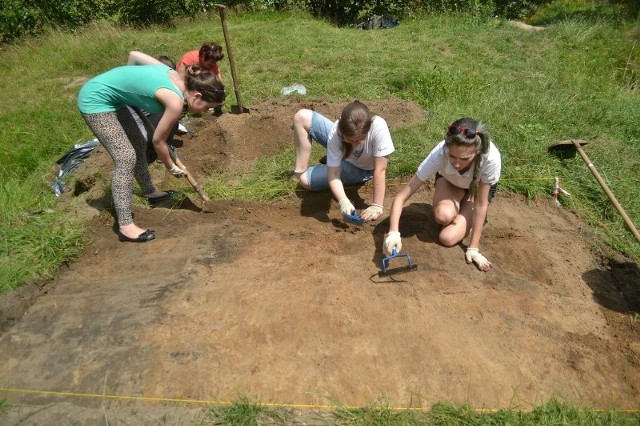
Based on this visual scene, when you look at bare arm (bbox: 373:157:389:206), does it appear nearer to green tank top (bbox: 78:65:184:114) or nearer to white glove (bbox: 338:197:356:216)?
white glove (bbox: 338:197:356:216)

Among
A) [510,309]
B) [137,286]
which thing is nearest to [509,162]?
[510,309]

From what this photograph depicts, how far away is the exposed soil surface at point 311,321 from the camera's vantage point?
202cm

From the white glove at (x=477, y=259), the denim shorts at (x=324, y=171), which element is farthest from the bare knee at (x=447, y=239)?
the denim shorts at (x=324, y=171)

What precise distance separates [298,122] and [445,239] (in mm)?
1468

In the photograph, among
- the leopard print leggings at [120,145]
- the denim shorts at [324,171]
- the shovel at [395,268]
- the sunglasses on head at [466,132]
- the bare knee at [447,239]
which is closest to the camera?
the sunglasses on head at [466,132]

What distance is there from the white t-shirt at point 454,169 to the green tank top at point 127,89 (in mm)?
1616

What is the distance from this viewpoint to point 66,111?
18.5 feet

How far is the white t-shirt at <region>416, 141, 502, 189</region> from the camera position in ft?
8.70

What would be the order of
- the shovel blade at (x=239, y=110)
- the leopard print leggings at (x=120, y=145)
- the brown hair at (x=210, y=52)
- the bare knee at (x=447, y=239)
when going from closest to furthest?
the leopard print leggings at (x=120, y=145) < the bare knee at (x=447, y=239) < the brown hair at (x=210, y=52) < the shovel blade at (x=239, y=110)

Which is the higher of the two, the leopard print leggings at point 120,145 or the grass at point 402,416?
the leopard print leggings at point 120,145

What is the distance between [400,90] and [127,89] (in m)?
3.85

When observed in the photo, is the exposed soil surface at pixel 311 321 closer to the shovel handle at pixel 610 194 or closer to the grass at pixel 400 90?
the shovel handle at pixel 610 194

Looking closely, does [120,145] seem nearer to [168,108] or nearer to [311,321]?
[168,108]

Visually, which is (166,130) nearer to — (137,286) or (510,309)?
(137,286)
